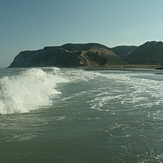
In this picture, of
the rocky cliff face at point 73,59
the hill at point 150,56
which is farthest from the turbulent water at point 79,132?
the hill at point 150,56

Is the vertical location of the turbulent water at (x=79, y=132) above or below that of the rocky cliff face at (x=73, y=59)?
below

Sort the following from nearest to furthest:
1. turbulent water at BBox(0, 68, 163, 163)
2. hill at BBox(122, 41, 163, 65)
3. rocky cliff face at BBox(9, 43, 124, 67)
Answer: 1. turbulent water at BBox(0, 68, 163, 163)
2. hill at BBox(122, 41, 163, 65)
3. rocky cliff face at BBox(9, 43, 124, 67)

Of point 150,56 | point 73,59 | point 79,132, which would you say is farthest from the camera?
point 150,56

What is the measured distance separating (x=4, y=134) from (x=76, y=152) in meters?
2.46

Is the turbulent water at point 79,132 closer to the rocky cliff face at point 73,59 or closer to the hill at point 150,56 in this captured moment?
the rocky cliff face at point 73,59

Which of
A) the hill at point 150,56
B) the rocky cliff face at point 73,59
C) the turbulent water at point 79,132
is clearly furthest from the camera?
the rocky cliff face at point 73,59

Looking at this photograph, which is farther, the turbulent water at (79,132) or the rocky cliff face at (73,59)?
the rocky cliff face at (73,59)

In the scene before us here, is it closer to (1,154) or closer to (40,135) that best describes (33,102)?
(40,135)

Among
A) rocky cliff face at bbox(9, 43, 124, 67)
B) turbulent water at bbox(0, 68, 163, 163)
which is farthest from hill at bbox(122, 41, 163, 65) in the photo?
turbulent water at bbox(0, 68, 163, 163)

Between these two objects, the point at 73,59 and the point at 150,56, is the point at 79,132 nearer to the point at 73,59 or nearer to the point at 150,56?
the point at 73,59

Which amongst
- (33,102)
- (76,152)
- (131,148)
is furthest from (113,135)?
(33,102)

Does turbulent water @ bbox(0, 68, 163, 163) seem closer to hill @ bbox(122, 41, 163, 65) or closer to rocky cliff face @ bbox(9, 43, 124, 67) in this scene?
rocky cliff face @ bbox(9, 43, 124, 67)

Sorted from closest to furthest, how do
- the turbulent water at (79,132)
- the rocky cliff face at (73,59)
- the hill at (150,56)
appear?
the turbulent water at (79,132) → the hill at (150,56) → the rocky cliff face at (73,59)

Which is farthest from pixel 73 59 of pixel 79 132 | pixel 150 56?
pixel 79 132
